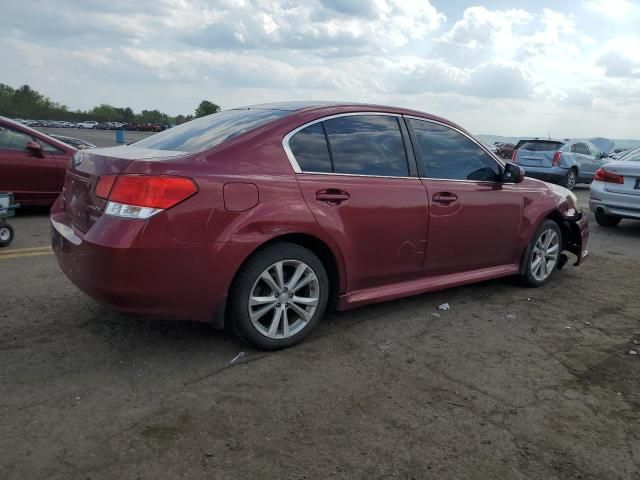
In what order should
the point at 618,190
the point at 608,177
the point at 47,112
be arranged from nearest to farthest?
the point at 618,190 < the point at 608,177 < the point at 47,112

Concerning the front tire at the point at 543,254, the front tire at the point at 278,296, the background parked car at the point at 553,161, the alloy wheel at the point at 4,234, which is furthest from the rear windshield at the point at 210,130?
the background parked car at the point at 553,161

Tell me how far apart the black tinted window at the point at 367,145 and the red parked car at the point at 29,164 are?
5.74 metres

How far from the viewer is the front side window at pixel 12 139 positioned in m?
7.75

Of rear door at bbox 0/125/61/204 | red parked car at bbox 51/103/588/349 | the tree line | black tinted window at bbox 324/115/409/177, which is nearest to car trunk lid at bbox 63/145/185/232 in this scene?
red parked car at bbox 51/103/588/349

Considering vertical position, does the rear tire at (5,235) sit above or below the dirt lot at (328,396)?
above

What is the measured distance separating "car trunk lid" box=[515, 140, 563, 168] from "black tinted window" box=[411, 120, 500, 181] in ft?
39.4

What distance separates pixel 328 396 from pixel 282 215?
108 centimetres

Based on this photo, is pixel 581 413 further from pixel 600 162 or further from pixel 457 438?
pixel 600 162

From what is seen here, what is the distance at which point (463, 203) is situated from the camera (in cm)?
438

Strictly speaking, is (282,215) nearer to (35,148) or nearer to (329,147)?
(329,147)

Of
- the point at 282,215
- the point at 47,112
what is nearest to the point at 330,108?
the point at 282,215

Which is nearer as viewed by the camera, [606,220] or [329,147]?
[329,147]

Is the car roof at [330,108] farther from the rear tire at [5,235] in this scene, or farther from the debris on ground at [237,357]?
the rear tire at [5,235]

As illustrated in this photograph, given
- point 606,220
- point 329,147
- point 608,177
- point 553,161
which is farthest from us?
point 553,161
